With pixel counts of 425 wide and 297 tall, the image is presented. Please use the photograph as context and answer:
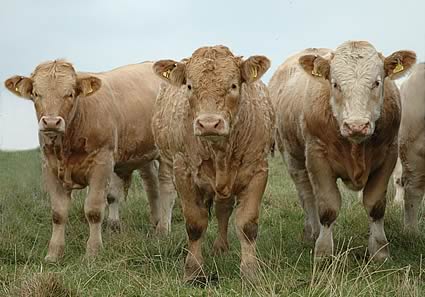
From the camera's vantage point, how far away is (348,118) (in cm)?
613

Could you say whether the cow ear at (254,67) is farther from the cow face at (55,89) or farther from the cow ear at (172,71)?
the cow face at (55,89)

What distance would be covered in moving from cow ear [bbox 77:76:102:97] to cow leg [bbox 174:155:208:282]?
1803 mm

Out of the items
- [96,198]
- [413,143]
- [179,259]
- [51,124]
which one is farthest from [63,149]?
[413,143]

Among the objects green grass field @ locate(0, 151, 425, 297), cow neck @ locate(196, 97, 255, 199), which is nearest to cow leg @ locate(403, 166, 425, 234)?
green grass field @ locate(0, 151, 425, 297)

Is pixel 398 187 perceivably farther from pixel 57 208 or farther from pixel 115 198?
→ pixel 57 208

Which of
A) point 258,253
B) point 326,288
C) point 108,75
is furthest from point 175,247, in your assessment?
point 108,75

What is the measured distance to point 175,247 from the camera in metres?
7.09

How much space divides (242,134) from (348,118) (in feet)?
2.89

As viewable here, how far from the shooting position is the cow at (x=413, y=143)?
7.71 m

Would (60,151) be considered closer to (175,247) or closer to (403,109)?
(175,247)

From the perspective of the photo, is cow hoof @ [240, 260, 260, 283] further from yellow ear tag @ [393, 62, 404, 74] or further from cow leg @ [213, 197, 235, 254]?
yellow ear tag @ [393, 62, 404, 74]

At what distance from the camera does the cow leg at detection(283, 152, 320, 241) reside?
8.33m

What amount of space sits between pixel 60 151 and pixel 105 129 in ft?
1.94

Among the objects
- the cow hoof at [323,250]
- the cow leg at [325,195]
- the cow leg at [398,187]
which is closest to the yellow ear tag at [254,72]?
the cow leg at [325,195]
